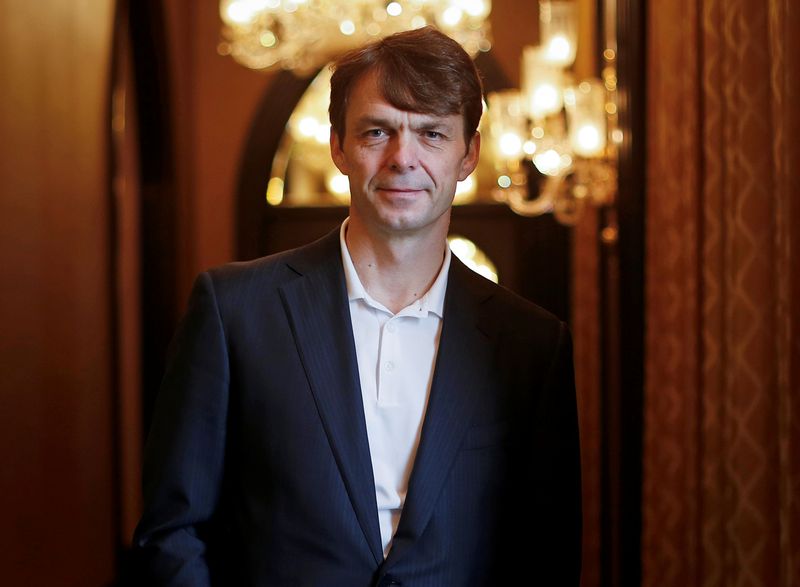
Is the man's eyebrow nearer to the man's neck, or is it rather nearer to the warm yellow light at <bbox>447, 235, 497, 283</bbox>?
the man's neck

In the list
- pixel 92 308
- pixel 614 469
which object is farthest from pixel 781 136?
pixel 92 308

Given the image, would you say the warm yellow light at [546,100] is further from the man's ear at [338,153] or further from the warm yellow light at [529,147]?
the man's ear at [338,153]

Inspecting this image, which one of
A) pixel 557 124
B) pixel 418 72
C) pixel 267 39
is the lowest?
pixel 418 72

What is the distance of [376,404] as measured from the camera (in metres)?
1.67

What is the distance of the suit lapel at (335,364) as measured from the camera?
1.59 meters

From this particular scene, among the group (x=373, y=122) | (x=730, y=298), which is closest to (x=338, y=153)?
(x=373, y=122)

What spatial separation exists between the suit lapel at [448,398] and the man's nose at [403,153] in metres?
0.26

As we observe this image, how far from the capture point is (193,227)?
7.11 metres

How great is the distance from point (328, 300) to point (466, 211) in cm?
552

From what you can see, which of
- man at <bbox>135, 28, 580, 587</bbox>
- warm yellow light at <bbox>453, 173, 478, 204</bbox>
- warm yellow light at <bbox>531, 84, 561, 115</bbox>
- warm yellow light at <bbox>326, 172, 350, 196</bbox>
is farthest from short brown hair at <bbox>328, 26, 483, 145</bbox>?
warm yellow light at <bbox>326, 172, 350, 196</bbox>

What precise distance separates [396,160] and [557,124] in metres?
2.89

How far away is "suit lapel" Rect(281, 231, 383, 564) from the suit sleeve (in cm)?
13

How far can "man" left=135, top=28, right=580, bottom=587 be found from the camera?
159 centimetres

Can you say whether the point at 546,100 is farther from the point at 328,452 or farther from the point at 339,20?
the point at 328,452
